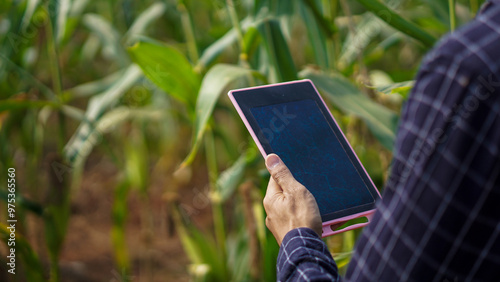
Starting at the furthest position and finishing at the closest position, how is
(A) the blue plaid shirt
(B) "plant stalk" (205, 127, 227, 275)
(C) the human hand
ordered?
(B) "plant stalk" (205, 127, 227, 275)
(C) the human hand
(A) the blue plaid shirt

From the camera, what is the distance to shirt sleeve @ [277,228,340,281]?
43 centimetres

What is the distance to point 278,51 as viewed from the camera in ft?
2.76

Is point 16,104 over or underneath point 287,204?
underneath

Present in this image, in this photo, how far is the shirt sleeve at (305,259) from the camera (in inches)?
16.7

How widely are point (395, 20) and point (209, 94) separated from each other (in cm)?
27

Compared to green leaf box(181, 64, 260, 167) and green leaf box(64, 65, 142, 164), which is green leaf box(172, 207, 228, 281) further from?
green leaf box(181, 64, 260, 167)

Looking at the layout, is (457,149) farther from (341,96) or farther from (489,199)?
(341,96)

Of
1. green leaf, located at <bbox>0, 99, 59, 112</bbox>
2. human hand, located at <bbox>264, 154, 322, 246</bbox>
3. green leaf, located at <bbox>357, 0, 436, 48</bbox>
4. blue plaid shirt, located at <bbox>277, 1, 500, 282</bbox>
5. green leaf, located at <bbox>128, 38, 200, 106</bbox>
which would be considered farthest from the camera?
green leaf, located at <bbox>0, 99, 59, 112</bbox>

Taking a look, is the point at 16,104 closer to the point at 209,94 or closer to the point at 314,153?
the point at 209,94

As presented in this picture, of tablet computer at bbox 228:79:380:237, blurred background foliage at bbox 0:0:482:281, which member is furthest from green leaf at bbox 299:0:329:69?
tablet computer at bbox 228:79:380:237

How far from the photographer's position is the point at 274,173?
0.50m

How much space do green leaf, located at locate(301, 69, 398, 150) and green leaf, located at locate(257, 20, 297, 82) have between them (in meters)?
0.03

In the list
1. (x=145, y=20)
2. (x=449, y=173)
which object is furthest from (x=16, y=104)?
(x=449, y=173)

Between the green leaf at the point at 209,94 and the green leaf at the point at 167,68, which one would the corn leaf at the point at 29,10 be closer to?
the green leaf at the point at 167,68
